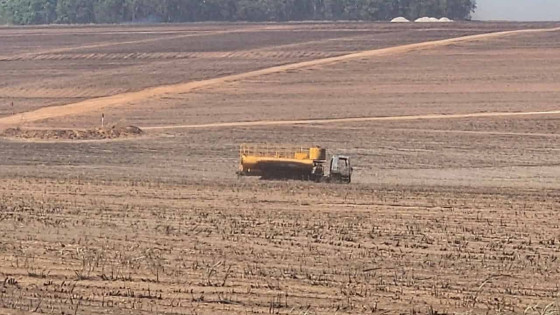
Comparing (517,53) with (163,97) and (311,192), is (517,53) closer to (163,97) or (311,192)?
(163,97)

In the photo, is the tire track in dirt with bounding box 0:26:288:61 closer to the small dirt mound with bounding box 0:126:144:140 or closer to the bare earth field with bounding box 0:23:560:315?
the bare earth field with bounding box 0:23:560:315

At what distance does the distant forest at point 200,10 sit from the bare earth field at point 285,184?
38979 mm

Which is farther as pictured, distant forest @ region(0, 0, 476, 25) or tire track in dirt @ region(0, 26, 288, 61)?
distant forest @ region(0, 0, 476, 25)

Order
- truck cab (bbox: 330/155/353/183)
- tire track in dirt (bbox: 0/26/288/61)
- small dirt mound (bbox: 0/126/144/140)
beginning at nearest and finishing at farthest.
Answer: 1. truck cab (bbox: 330/155/353/183)
2. small dirt mound (bbox: 0/126/144/140)
3. tire track in dirt (bbox: 0/26/288/61)

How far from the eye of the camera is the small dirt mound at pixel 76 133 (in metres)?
30.3

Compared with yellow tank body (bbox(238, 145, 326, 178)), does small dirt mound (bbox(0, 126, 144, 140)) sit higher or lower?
lower

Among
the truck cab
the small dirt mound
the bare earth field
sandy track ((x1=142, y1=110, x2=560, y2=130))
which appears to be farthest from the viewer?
sandy track ((x1=142, y1=110, x2=560, y2=130))

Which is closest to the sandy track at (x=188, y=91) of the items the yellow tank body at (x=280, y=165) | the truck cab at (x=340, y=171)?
the yellow tank body at (x=280, y=165)

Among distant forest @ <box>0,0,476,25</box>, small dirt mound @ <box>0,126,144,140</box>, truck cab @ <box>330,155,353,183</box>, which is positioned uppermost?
truck cab @ <box>330,155,353,183</box>

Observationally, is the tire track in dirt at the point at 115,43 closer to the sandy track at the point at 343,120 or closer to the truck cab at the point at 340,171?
the sandy track at the point at 343,120

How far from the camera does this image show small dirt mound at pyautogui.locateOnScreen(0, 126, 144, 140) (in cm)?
3031

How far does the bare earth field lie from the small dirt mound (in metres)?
0.17

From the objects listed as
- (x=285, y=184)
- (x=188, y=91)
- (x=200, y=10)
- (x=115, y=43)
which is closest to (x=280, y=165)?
(x=285, y=184)

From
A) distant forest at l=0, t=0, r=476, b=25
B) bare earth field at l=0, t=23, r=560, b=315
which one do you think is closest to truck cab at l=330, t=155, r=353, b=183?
bare earth field at l=0, t=23, r=560, b=315
